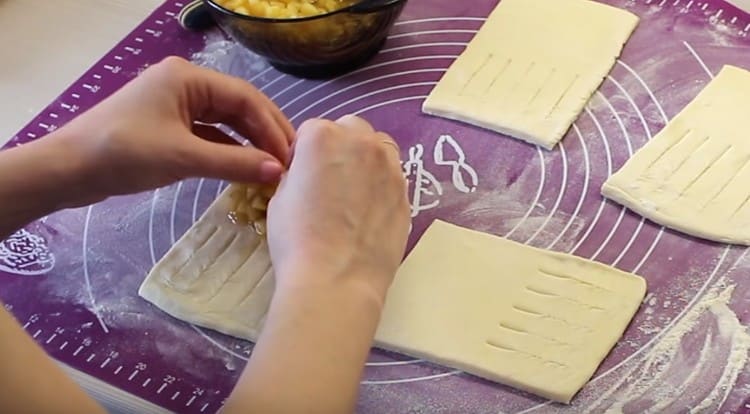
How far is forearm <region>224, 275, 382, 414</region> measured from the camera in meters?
0.68

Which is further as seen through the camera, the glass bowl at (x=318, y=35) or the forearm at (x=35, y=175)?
the glass bowl at (x=318, y=35)

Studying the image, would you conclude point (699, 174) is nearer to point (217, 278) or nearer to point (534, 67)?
point (534, 67)

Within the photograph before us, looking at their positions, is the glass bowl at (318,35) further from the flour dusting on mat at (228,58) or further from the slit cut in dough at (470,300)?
the slit cut in dough at (470,300)

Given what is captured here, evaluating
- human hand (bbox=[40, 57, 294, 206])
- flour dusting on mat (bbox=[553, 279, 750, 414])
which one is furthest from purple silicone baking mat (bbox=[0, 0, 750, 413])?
human hand (bbox=[40, 57, 294, 206])

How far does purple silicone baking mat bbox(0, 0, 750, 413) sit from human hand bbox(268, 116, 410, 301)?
148 mm

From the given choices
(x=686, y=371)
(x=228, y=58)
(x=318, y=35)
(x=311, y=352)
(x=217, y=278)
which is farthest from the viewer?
(x=228, y=58)

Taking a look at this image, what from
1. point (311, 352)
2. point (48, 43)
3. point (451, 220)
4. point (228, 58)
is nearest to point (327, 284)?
point (311, 352)

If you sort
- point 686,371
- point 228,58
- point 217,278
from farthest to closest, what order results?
point 228,58 < point 217,278 < point 686,371

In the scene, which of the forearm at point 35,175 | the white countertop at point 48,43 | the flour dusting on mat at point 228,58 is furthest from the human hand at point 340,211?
the white countertop at point 48,43

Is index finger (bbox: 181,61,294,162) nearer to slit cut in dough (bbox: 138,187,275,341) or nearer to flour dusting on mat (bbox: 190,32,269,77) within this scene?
slit cut in dough (bbox: 138,187,275,341)

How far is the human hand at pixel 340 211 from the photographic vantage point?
2.50ft

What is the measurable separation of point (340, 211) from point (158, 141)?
191 mm

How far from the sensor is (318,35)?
109 cm

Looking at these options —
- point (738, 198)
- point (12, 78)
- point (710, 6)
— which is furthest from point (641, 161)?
point (12, 78)
